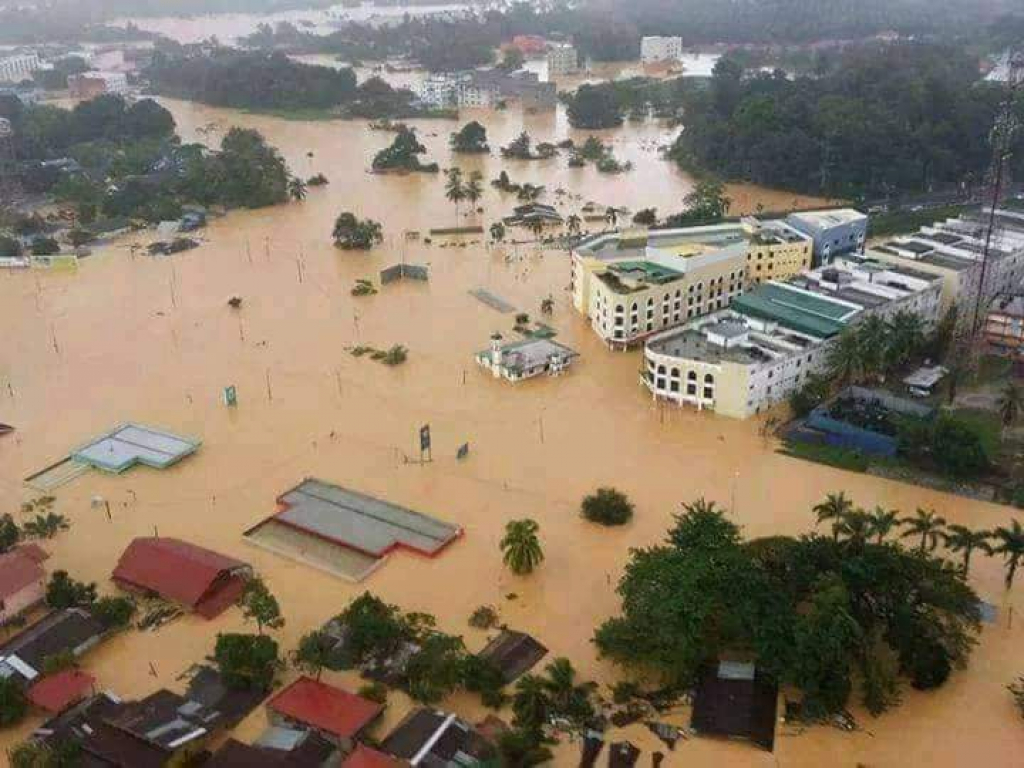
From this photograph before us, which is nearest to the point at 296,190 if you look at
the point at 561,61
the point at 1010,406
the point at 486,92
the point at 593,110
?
the point at 593,110

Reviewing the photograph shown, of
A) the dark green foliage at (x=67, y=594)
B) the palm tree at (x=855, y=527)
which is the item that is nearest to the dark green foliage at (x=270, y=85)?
the dark green foliage at (x=67, y=594)

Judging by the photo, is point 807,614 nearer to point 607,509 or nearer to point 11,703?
point 607,509

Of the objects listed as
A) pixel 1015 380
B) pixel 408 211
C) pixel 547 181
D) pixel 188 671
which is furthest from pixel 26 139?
pixel 1015 380

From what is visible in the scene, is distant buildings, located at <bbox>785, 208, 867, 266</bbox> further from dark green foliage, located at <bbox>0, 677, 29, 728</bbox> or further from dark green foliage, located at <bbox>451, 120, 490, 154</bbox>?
dark green foliage, located at <bbox>451, 120, 490, 154</bbox>

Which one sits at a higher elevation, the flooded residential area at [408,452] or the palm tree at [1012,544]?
the palm tree at [1012,544]

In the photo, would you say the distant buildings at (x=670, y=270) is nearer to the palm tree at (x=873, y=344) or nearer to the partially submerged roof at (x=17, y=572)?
the palm tree at (x=873, y=344)

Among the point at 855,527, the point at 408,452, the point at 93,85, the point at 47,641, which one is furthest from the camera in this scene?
the point at 93,85
